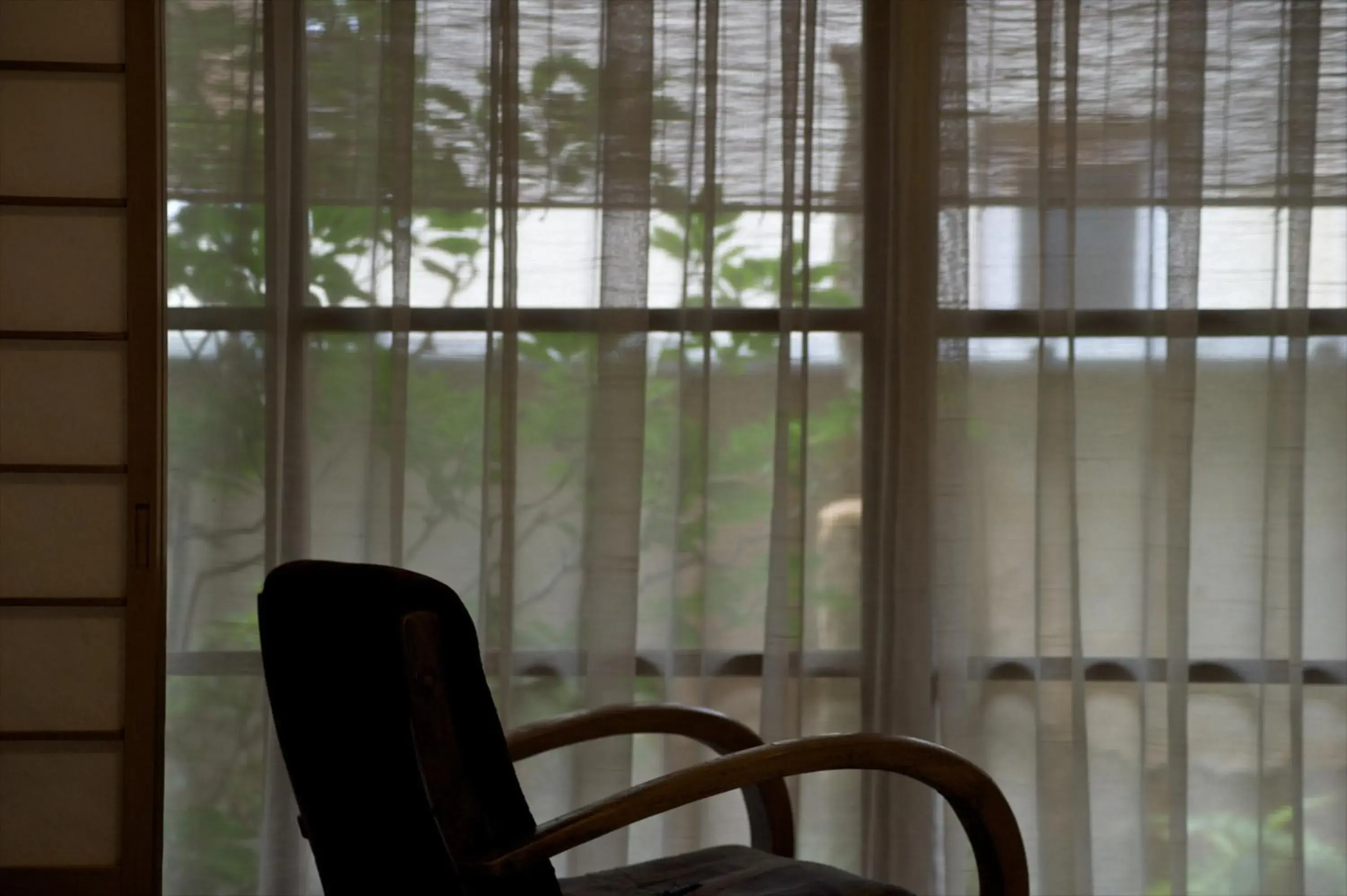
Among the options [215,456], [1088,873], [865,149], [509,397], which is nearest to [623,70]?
[865,149]

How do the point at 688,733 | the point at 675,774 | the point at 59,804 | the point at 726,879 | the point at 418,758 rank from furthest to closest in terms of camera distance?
the point at 59,804 < the point at 688,733 < the point at 726,879 < the point at 675,774 < the point at 418,758

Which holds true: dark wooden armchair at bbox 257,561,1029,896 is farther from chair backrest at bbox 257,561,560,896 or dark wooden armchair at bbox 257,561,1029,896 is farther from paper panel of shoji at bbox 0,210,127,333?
paper panel of shoji at bbox 0,210,127,333

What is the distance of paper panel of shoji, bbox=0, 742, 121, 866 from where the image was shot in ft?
6.47

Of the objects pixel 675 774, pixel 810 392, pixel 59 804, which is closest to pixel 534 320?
pixel 810 392

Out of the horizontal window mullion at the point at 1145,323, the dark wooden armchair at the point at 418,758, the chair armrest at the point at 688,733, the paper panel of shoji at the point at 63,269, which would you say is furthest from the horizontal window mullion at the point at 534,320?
the dark wooden armchair at the point at 418,758

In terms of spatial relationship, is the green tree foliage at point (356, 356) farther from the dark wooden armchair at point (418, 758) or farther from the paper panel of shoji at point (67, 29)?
the dark wooden armchair at point (418, 758)

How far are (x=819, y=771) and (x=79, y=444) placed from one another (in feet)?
4.66

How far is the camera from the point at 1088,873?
6.89 feet

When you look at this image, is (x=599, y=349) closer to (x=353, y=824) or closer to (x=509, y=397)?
(x=509, y=397)

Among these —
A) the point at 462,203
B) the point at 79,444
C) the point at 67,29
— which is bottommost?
the point at 79,444

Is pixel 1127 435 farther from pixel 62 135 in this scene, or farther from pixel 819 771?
pixel 62 135

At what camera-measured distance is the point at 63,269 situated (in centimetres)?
200

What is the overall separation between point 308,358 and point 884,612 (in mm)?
1170

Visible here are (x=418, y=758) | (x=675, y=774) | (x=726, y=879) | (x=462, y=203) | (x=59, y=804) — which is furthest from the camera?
(x=462, y=203)
